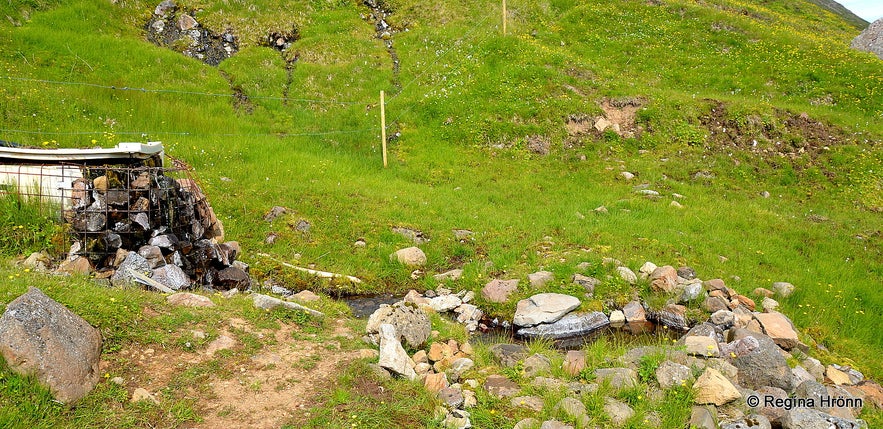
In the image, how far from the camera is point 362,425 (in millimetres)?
6168

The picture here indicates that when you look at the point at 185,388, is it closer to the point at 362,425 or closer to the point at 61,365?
the point at 61,365

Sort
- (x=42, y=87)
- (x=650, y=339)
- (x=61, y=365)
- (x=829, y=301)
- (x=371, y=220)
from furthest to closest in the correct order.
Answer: (x=42, y=87)
(x=371, y=220)
(x=829, y=301)
(x=650, y=339)
(x=61, y=365)

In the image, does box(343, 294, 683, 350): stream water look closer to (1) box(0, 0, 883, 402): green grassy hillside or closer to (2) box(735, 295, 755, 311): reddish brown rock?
(1) box(0, 0, 883, 402): green grassy hillside

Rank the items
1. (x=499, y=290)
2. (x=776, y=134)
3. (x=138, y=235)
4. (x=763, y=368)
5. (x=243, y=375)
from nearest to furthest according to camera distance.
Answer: (x=243, y=375), (x=763, y=368), (x=138, y=235), (x=499, y=290), (x=776, y=134)

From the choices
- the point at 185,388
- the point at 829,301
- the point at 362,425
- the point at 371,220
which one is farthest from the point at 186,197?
the point at 829,301

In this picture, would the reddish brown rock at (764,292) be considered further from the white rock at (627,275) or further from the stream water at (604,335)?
the white rock at (627,275)

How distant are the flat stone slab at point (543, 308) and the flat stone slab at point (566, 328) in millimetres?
113

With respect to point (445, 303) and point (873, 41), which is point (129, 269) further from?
point (873, 41)

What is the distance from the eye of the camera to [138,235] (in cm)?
1021

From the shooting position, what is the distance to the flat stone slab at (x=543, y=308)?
Answer: 11.0 metres

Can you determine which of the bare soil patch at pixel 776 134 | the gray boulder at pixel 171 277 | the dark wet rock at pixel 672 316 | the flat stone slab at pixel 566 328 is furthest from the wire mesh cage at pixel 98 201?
the bare soil patch at pixel 776 134

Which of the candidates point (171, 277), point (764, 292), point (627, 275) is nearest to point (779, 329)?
point (764, 292)

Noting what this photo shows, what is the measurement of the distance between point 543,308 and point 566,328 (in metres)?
0.64

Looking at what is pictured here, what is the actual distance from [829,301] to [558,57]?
1742cm
